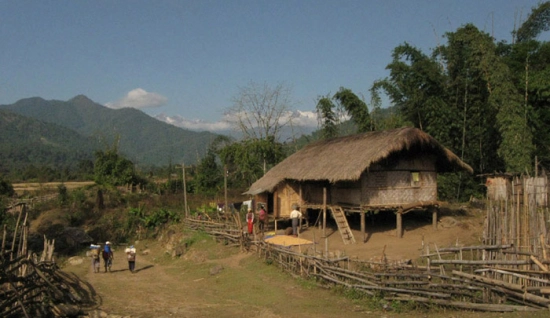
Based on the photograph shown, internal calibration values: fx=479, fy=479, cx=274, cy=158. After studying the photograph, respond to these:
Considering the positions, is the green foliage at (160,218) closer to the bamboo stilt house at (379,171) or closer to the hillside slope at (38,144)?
the bamboo stilt house at (379,171)

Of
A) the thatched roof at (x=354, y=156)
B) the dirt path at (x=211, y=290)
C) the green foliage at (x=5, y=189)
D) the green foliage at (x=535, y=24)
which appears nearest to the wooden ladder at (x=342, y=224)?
the thatched roof at (x=354, y=156)

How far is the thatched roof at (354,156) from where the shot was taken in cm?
1515

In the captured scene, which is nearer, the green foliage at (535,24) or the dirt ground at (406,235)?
the dirt ground at (406,235)

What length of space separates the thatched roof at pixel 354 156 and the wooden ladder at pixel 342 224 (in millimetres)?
1063

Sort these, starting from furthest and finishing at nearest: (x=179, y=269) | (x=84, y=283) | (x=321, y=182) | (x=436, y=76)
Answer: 1. (x=436, y=76)
2. (x=321, y=182)
3. (x=179, y=269)
4. (x=84, y=283)

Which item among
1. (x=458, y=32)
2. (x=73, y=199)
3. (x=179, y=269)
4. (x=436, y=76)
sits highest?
(x=458, y=32)

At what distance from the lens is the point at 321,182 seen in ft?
59.5

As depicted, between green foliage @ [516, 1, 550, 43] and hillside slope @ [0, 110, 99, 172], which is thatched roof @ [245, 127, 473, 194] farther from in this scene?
hillside slope @ [0, 110, 99, 172]

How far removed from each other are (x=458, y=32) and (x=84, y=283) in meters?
19.7

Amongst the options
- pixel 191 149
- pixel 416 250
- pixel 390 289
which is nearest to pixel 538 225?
pixel 390 289

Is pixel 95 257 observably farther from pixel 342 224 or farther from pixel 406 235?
pixel 406 235

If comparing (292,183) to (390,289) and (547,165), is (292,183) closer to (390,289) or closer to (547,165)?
(390,289)

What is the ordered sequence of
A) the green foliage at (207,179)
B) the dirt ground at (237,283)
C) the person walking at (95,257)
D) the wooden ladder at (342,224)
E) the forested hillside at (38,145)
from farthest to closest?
the forested hillside at (38,145) → the green foliage at (207,179) → the person walking at (95,257) → the wooden ladder at (342,224) → the dirt ground at (237,283)

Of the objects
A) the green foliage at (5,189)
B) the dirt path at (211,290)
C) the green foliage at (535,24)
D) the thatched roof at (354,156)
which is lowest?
the dirt path at (211,290)
